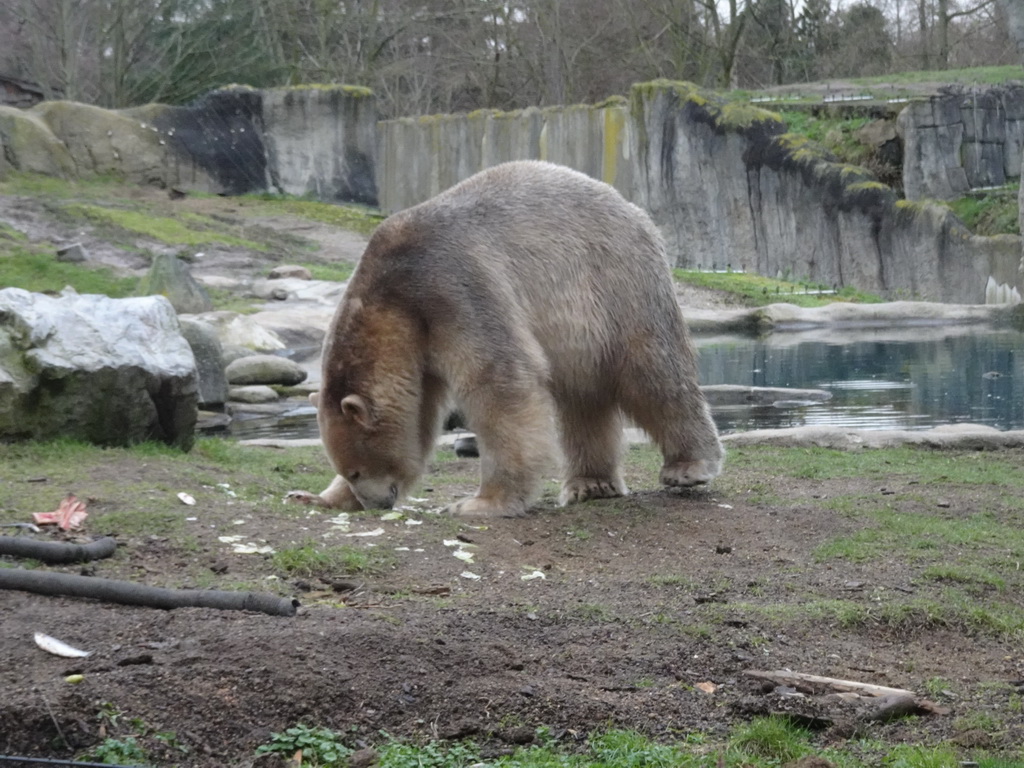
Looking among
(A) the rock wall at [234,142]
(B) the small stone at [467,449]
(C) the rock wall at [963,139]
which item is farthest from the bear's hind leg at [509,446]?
(A) the rock wall at [234,142]

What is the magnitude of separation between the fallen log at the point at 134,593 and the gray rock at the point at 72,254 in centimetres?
1787

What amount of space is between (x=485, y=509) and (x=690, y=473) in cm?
134

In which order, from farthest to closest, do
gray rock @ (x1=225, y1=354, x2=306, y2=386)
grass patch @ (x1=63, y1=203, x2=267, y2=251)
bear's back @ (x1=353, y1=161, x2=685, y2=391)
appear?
grass patch @ (x1=63, y1=203, x2=267, y2=251)
gray rock @ (x1=225, y1=354, x2=306, y2=386)
bear's back @ (x1=353, y1=161, x2=685, y2=391)

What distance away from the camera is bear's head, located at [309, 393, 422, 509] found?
6406 mm

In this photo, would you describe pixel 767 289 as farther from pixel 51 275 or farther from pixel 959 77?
pixel 51 275

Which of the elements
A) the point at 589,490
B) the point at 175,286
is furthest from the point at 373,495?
the point at 175,286

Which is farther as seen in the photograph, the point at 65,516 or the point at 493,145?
the point at 493,145

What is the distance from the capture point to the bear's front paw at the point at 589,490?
285 inches

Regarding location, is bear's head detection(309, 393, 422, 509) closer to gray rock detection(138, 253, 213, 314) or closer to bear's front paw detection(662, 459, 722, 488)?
bear's front paw detection(662, 459, 722, 488)

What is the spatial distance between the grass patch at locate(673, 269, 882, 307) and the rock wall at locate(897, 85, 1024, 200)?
112 inches

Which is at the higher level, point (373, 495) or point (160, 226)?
point (160, 226)

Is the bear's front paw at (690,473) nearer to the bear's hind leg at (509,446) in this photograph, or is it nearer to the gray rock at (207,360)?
the bear's hind leg at (509,446)

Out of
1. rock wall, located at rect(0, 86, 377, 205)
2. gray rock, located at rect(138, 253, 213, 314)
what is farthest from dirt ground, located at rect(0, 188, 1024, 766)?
rock wall, located at rect(0, 86, 377, 205)

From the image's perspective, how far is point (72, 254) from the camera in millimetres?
20938
